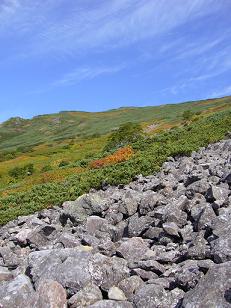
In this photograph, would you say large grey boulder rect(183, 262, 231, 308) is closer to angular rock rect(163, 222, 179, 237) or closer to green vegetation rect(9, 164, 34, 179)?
angular rock rect(163, 222, 179, 237)

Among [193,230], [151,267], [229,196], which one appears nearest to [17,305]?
[151,267]

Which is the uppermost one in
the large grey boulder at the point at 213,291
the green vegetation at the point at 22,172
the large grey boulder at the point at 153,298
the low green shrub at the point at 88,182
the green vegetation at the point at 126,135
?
the green vegetation at the point at 126,135

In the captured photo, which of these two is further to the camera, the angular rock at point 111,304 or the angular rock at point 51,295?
the angular rock at point 51,295

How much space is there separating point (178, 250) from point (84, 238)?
3.79 meters

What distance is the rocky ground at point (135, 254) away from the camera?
34.0ft

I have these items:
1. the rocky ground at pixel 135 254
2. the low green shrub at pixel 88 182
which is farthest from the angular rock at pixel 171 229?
the low green shrub at pixel 88 182

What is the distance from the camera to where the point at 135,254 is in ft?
44.3

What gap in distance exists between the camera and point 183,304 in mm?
9117

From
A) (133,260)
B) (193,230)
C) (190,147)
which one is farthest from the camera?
(190,147)

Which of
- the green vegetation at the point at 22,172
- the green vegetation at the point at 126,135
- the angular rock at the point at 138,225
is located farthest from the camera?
the green vegetation at the point at 126,135

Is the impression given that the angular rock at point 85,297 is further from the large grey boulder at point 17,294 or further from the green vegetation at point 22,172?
the green vegetation at point 22,172

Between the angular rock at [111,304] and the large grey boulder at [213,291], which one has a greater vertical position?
the large grey boulder at [213,291]

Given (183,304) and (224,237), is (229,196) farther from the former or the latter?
(183,304)

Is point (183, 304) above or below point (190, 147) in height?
A: below
